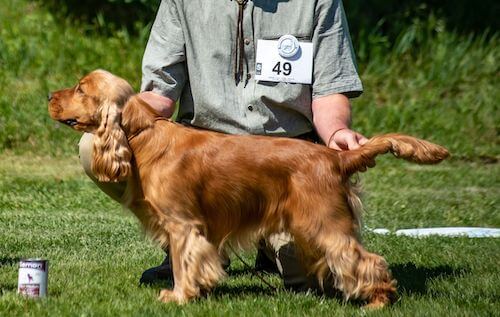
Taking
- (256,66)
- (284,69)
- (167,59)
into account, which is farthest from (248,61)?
(167,59)

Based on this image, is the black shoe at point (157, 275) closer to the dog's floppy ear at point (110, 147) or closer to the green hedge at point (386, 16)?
the dog's floppy ear at point (110, 147)

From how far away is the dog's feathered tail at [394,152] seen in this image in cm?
502

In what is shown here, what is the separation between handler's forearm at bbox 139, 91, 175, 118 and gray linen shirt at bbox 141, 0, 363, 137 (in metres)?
0.03

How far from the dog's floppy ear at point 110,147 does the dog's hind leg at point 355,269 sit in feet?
3.47

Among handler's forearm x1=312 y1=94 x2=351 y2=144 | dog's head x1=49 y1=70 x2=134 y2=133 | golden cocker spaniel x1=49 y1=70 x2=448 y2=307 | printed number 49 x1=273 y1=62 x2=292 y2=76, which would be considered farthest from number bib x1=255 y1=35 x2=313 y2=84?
dog's head x1=49 y1=70 x2=134 y2=133

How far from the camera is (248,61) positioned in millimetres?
5984

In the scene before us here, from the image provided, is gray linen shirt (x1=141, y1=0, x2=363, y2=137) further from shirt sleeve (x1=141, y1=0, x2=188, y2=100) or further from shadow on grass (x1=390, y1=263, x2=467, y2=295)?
shadow on grass (x1=390, y1=263, x2=467, y2=295)

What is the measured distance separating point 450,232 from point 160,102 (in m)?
3.26

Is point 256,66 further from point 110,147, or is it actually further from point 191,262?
point 191,262

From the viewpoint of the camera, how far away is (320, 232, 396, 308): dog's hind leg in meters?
5.09

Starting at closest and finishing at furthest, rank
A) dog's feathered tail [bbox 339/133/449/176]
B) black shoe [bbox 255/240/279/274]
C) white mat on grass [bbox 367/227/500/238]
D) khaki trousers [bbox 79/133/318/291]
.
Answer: dog's feathered tail [bbox 339/133/449/176] → khaki trousers [bbox 79/133/318/291] → black shoe [bbox 255/240/279/274] → white mat on grass [bbox 367/227/500/238]

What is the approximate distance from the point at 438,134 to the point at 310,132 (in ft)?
23.8

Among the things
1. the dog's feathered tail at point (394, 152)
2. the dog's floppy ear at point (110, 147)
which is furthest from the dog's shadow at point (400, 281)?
the dog's floppy ear at point (110, 147)

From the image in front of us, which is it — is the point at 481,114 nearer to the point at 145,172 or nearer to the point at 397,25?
the point at 397,25
